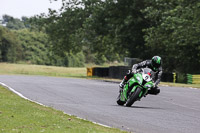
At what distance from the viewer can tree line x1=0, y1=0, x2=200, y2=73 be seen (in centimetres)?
3866

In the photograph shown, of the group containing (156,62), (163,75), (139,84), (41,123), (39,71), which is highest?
(156,62)

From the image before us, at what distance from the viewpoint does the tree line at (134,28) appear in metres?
38.7

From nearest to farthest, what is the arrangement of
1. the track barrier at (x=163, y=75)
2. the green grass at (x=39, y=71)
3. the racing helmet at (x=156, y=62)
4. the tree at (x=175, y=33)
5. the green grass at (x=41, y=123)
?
the green grass at (x=41, y=123) → the racing helmet at (x=156, y=62) → the tree at (x=175, y=33) → the track barrier at (x=163, y=75) → the green grass at (x=39, y=71)

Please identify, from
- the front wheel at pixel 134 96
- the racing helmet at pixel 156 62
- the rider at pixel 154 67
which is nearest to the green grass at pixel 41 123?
the front wheel at pixel 134 96

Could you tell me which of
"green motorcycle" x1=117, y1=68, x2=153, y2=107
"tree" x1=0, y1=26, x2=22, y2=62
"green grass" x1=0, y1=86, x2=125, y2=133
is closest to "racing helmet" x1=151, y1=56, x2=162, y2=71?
"green motorcycle" x1=117, y1=68, x2=153, y2=107

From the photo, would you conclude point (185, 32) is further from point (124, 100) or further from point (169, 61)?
point (124, 100)

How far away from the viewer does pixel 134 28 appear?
46.0 meters

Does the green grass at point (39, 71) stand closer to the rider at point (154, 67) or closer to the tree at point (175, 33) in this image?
the tree at point (175, 33)

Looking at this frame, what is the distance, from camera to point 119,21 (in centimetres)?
4597

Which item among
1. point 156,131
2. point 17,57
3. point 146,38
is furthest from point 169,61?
point 17,57

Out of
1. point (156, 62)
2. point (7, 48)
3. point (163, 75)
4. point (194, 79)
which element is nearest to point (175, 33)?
point (163, 75)

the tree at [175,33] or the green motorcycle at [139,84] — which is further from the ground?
the tree at [175,33]

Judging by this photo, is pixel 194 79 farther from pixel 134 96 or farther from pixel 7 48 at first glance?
pixel 7 48

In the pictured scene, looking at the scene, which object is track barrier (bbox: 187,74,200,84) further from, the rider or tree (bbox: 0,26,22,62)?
tree (bbox: 0,26,22,62)
